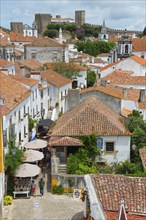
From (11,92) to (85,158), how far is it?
28.4ft

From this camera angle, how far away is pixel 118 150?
1052 inches

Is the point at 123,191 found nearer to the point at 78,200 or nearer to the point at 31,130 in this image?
the point at 78,200

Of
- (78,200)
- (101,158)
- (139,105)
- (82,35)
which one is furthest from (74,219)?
(82,35)

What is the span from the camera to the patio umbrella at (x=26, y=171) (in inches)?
923

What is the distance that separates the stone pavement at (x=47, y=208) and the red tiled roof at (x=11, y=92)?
6.42 meters

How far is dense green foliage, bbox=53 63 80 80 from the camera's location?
192ft

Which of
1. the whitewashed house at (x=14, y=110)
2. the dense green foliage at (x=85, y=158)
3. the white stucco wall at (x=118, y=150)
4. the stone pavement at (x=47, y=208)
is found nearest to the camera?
the stone pavement at (x=47, y=208)

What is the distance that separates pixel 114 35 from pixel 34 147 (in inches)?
5196

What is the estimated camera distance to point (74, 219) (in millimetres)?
19484

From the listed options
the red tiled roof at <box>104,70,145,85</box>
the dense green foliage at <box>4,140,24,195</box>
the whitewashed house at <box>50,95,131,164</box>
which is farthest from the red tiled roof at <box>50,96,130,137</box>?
the red tiled roof at <box>104,70,145,85</box>

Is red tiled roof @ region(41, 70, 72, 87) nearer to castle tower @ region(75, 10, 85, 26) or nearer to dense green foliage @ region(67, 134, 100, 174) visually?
dense green foliage @ region(67, 134, 100, 174)

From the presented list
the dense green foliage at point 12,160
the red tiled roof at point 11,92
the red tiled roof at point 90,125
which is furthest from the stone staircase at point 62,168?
the red tiled roof at point 11,92

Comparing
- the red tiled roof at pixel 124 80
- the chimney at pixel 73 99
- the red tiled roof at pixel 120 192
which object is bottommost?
the red tiled roof at pixel 120 192

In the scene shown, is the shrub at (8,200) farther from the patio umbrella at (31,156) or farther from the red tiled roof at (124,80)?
the red tiled roof at (124,80)
